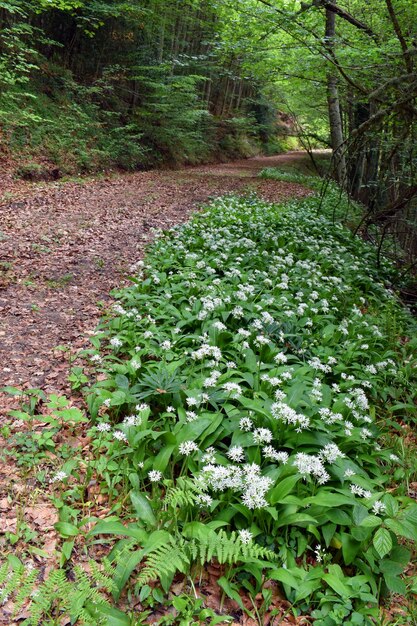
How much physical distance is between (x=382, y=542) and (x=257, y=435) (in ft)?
3.29

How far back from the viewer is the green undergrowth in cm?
248

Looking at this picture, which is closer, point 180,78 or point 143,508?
point 143,508

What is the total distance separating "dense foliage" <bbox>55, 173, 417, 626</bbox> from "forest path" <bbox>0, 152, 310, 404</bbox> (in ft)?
1.89

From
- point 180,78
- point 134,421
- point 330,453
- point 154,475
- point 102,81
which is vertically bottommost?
point 154,475

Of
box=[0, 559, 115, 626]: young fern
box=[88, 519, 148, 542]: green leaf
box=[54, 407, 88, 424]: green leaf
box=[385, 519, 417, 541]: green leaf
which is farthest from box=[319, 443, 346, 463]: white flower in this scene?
box=[54, 407, 88, 424]: green leaf

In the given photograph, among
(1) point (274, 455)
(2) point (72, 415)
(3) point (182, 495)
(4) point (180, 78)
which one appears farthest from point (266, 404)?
(4) point (180, 78)

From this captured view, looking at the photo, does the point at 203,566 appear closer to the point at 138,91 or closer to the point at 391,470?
the point at 391,470

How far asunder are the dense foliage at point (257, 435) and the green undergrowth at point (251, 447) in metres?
0.01

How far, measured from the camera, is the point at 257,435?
3008 mm

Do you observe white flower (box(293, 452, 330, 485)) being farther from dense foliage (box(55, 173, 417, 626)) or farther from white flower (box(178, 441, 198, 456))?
white flower (box(178, 441, 198, 456))

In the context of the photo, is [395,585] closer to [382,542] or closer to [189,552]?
[382,542]

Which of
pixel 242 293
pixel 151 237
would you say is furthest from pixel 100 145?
pixel 242 293

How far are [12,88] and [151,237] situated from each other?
28.0 ft

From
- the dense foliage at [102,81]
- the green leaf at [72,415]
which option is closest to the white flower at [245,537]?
the green leaf at [72,415]
